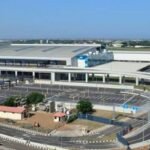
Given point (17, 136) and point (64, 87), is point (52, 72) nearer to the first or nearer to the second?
point (64, 87)

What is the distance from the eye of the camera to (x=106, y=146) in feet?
Result: 94.0

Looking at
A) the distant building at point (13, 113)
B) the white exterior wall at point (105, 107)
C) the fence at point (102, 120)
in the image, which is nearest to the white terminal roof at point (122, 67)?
the white exterior wall at point (105, 107)

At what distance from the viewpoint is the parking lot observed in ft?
148

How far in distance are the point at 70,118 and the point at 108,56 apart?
33507 mm

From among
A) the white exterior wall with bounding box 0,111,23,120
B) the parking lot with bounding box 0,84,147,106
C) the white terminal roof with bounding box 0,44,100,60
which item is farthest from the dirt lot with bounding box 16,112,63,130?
the white terminal roof with bounding box 0,44,100,60

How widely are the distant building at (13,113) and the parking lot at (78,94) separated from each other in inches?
269

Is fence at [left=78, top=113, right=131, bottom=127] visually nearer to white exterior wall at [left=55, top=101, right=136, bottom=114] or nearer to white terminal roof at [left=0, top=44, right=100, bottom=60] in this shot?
white exterior wall at [left=55, top=101, right=136, bottom=114]

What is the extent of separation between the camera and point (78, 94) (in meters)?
49.3

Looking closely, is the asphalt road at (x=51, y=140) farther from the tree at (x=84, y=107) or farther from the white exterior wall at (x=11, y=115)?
the tree at (x=84, y=107)

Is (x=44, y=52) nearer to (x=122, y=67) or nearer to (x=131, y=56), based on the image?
(x=122, y=67)

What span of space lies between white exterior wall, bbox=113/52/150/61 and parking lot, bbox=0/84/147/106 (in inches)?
706

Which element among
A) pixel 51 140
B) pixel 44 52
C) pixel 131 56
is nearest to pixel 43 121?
pixel 51 140

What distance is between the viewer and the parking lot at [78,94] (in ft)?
148

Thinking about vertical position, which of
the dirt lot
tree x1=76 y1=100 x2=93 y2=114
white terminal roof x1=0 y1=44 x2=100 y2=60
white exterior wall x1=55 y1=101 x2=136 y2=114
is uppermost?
white terminal roof x1=0 y1=44 x2=100 y2=60
